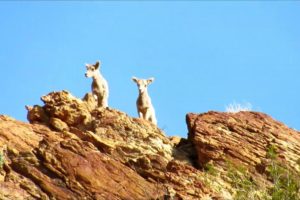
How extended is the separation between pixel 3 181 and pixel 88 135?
329 centimetres

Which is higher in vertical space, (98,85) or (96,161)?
(98,85)

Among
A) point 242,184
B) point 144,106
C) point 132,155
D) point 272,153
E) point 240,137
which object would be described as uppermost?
point 144,106

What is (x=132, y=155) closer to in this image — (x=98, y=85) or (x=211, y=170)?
(x=211, y=170)

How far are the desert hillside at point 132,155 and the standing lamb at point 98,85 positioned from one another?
326cm

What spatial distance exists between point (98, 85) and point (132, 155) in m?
7.57

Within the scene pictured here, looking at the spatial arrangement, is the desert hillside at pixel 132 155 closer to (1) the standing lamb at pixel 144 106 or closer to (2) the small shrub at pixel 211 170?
(2) the small shrub at pixel 211 170

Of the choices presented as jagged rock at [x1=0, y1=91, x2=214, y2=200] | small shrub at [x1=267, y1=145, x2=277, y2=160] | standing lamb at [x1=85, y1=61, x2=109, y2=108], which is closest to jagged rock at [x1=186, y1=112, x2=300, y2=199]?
small shrub at [x1=267, y1=145, x2=277, y2=160]

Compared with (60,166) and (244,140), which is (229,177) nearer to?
(244,140)

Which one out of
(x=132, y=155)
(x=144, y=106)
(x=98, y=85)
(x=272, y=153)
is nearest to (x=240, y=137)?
(x=132, y=155)

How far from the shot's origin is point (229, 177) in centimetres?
2181

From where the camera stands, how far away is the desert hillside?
21.0 metres

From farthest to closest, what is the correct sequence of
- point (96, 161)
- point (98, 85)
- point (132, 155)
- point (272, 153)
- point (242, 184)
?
1. point (98, 85)
2. point (132, 155)
3. point (96, 161)
4. point (272, 153)
5. point (242, 184)

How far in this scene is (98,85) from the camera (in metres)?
29.8

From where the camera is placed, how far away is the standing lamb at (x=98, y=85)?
96.4 feet
